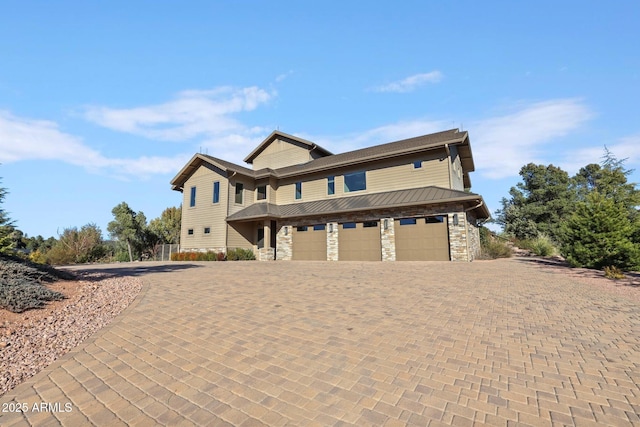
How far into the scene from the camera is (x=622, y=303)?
21.7 ft

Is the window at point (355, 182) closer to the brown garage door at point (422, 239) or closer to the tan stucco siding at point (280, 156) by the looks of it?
the brown garage door at point (422, 239)

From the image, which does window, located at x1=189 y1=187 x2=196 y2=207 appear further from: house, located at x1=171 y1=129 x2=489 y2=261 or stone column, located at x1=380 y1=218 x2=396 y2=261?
stone column, located at x1=380 y1=218 x2=396 y2=261

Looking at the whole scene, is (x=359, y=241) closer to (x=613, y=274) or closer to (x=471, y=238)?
(x=471, y=238)

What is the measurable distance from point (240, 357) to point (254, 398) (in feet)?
3.10

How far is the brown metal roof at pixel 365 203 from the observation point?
1452 centimetres

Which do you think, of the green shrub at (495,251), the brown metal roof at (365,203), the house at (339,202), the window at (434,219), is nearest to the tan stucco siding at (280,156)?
the house at (339,202)

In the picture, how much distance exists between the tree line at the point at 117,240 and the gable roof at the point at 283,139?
1186 cm

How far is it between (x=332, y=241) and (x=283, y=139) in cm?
1098

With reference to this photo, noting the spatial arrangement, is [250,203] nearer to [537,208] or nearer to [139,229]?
[139,229]

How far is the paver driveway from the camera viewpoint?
8.15 ft

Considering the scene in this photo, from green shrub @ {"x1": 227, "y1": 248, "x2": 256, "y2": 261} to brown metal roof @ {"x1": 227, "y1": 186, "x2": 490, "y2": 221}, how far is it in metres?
2.28

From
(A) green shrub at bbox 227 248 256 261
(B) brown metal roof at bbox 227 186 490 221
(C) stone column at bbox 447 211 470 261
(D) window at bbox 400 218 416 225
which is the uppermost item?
(B) brown metal roof at bbox 227 186 490 221

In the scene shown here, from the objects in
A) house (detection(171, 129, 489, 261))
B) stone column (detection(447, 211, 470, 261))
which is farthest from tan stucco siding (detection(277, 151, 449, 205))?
stone column (detection(447, 211, 470, 261))

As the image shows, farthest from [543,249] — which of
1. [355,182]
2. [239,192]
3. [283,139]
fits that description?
[239,192]
